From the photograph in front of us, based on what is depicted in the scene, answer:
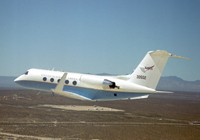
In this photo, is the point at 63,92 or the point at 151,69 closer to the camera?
the point at 151,69

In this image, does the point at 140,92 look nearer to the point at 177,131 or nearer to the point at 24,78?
the point at 177,131

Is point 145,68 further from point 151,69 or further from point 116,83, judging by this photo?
point 116,83

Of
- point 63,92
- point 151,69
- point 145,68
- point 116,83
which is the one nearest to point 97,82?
point 116,83

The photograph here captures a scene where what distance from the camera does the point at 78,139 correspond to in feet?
92.1

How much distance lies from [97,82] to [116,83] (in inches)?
122

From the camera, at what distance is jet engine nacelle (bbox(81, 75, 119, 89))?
112ft

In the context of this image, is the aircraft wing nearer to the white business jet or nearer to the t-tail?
the white business jet

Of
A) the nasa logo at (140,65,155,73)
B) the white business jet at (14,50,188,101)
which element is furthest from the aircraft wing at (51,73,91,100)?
the nasa logo at (140,65,155,73)

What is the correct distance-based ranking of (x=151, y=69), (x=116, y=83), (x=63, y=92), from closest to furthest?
(x=151, y=69) → (x=63, y=92) → (x=116, y=83)

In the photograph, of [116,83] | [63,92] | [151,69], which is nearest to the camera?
[151,69]

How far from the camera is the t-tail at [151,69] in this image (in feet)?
106

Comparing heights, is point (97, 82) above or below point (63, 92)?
above

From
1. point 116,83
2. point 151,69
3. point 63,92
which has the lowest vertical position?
point 63,92

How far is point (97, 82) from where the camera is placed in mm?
34531
